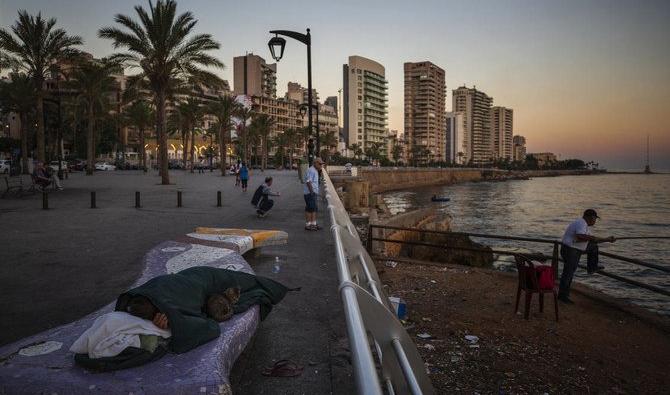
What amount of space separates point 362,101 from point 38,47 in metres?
152

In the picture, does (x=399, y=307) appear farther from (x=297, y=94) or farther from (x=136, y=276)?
(x=297, y=94)

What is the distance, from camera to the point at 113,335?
2.63m

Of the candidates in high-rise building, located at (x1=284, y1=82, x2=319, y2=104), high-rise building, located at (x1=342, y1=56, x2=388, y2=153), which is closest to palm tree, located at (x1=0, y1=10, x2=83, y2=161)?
high-rise building, located at (x1=284, y1=82, x2=319, y2=104)

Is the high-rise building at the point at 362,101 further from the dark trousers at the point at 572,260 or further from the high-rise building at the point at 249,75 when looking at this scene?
the dark trousers at the point at 572,260

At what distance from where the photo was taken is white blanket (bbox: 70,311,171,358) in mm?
2594

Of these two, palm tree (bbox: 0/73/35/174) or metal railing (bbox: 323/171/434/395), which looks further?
palm tree (bbox: 0/73/35/174)

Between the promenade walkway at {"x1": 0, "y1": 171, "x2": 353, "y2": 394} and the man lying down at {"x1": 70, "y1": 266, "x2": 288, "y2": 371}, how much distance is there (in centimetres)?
53

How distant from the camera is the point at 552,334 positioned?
675cm

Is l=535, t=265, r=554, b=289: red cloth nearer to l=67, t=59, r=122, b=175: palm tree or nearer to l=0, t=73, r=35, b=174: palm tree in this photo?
l=0, t=73, r=35, b=174: palm tree

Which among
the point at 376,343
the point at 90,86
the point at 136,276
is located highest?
the point at 90,86

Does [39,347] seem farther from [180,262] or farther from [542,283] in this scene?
[542,283]

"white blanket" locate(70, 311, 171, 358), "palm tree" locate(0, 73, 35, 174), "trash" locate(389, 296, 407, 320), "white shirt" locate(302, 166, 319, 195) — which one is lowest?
"trash" locate(389, 296, 407, 320)

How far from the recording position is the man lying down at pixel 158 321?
2.61 m

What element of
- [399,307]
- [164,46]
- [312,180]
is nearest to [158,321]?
[399,307]
